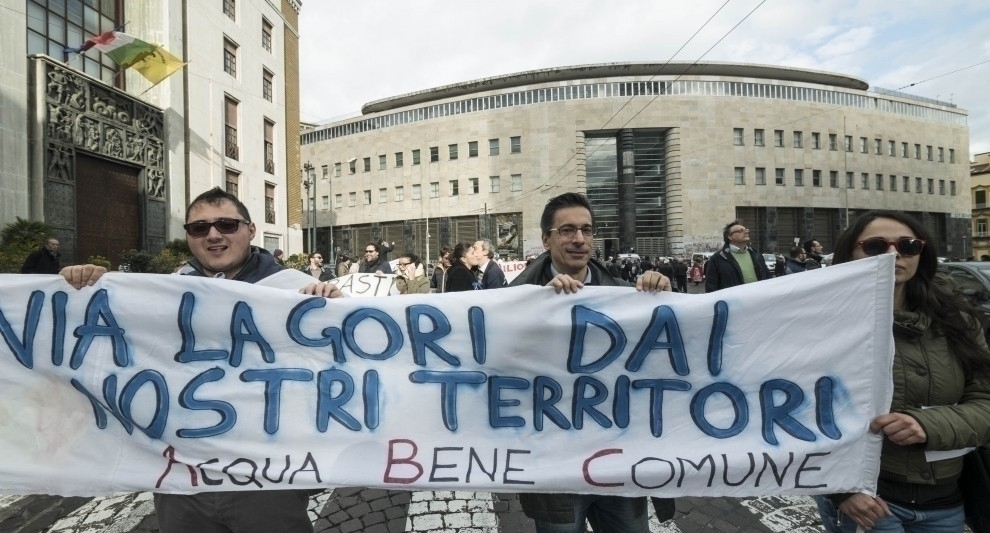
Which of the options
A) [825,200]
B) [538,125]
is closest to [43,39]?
[538,125]

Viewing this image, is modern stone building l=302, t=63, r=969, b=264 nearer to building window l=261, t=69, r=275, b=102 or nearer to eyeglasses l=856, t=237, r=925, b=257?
building window l=261, t=69, r=275, b=102

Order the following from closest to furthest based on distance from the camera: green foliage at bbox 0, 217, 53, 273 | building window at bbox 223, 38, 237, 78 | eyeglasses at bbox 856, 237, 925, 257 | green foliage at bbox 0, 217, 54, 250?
eyeglasses at bbox 856, 237, 925, 257, green foliage at bbox 0, 217, 53, 273, green foliage at bbox 0, 217, 54, 250, building window at bbox 223, 38, 237, 78

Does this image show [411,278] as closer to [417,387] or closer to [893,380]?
[417,387]

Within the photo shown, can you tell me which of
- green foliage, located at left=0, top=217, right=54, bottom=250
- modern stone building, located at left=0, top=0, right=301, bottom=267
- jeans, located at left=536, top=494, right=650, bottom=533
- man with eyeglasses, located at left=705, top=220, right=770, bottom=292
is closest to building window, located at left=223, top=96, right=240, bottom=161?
modern stone building, located at left=0, top=0, right=301, bottom=267

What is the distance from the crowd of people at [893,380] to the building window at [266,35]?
80.4 ft

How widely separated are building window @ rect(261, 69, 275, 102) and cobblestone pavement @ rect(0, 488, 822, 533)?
22.6m

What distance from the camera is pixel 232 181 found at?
19.9 metres

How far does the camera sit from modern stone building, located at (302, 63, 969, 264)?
45.1m

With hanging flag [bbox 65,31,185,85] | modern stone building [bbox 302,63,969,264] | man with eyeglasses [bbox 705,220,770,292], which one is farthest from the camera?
modern stone building [bbox 302,63,969,264]

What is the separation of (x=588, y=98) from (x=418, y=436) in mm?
47069

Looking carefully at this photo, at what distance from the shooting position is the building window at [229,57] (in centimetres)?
1962

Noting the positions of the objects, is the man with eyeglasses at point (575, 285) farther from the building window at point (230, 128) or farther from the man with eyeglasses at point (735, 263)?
the building window at point (230, 128)

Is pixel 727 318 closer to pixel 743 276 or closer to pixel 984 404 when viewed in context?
pixel 984 404

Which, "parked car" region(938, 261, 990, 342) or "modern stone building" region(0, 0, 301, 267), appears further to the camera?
"modern stone building" region(0, 0, 301, 267)
